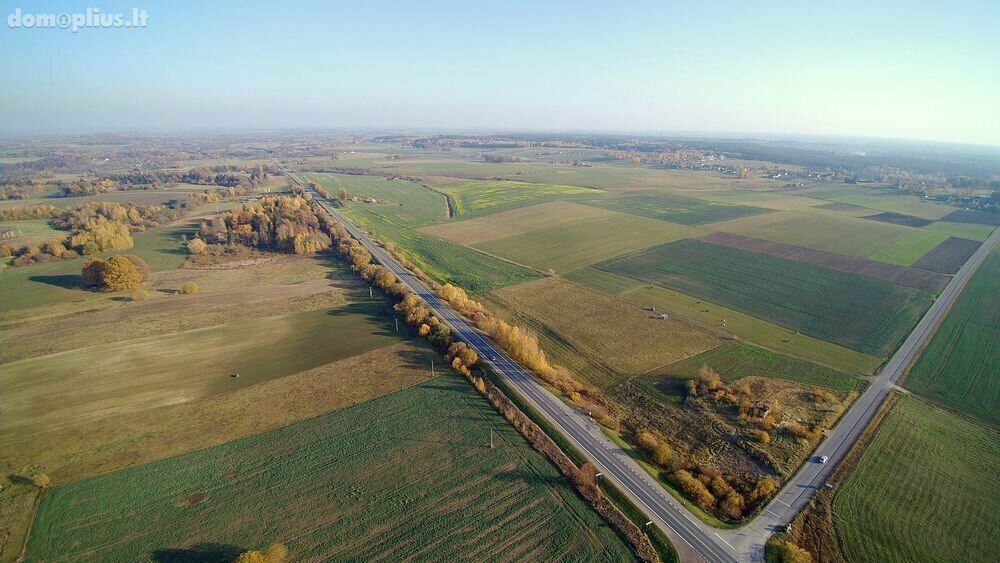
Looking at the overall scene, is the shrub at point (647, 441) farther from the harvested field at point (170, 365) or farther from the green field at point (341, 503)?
the harvested field at point (170, 365)

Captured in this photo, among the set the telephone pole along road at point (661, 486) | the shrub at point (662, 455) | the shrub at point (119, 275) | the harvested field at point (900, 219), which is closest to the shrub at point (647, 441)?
the shrub at point (662, 455)

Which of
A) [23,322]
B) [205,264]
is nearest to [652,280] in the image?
[205,264]

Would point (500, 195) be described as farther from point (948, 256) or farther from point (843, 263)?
point (948, 256)

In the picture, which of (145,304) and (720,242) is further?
(720,242)

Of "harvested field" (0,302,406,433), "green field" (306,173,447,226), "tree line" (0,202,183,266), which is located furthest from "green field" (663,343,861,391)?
"tree line" (0,202,183,266)

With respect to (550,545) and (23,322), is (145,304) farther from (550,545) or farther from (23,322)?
(550,545)

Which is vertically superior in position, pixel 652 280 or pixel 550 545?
pixel 652 280
